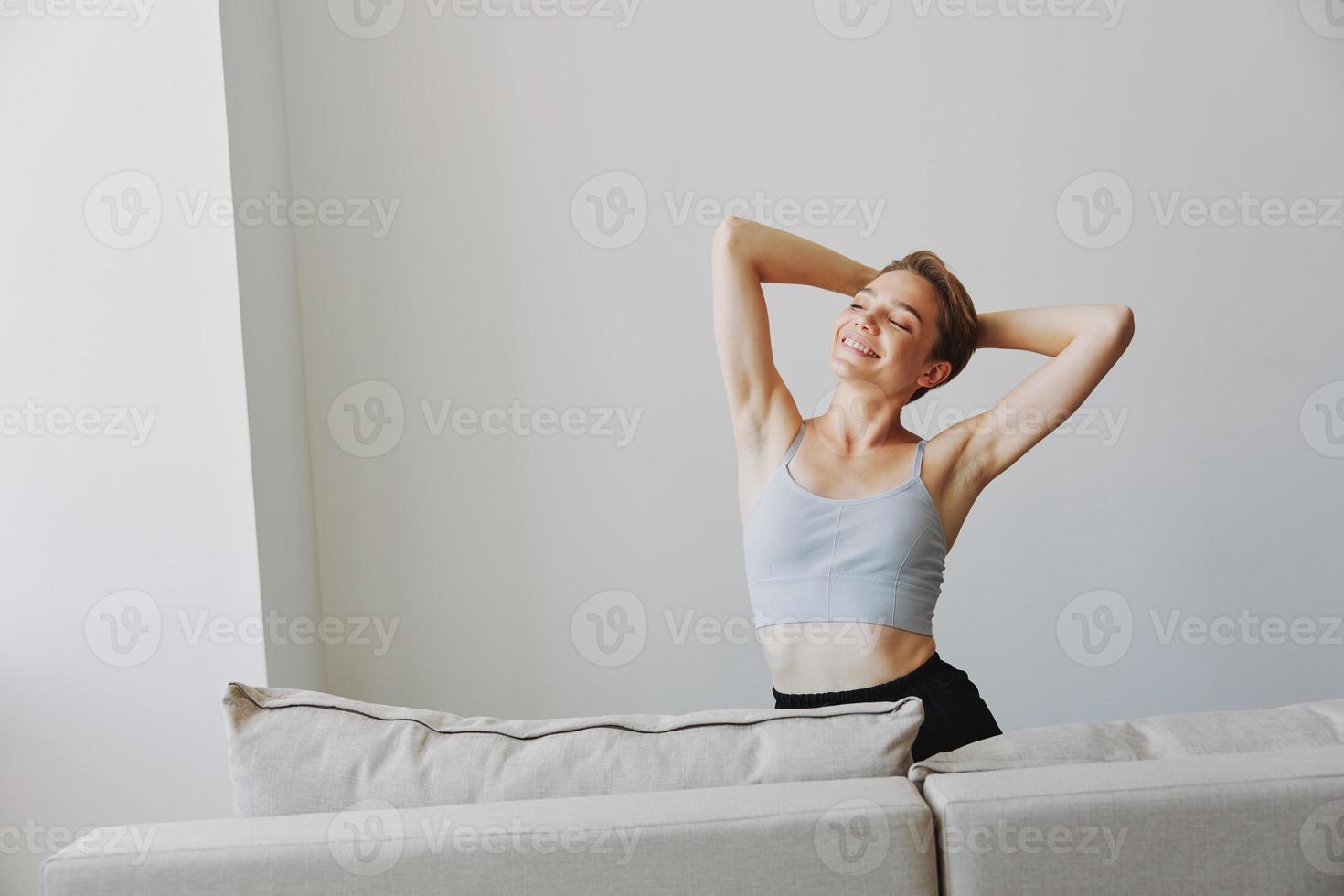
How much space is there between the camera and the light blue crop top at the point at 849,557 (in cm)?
159

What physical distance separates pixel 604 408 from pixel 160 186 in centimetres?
118

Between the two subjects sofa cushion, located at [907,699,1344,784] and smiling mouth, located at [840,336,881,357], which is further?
smiling mouth, located at [840,336,881,357]

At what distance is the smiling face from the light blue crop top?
164 millimetres
